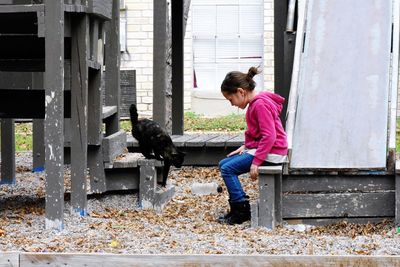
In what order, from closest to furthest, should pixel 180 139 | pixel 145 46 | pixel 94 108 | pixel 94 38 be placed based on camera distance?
1. pixel 94 38
2. pixel 94 108
3. pixel 180 139
4. pixel 145 46

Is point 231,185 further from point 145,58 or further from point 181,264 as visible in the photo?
point 145,58

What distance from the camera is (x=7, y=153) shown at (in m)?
11.3

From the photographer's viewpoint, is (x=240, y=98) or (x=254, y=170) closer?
(x=254, y=170)

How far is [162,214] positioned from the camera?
9.08 metres

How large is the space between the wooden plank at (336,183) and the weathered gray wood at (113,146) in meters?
1.71

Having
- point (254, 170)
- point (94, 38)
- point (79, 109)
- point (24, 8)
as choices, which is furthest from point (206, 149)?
point (24, 8)

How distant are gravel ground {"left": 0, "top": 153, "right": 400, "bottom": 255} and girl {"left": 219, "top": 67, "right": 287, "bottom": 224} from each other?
21 centimetres

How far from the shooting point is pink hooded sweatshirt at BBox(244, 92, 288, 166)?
8.13 m

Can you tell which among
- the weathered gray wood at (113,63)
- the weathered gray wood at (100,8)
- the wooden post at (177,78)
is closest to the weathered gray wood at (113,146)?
the weathered gray wood at (113,63)

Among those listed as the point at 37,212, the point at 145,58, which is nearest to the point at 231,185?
the point at 37,212

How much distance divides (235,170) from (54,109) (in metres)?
1.56

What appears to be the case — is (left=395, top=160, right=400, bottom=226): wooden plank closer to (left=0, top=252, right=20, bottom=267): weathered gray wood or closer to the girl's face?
the girl's face

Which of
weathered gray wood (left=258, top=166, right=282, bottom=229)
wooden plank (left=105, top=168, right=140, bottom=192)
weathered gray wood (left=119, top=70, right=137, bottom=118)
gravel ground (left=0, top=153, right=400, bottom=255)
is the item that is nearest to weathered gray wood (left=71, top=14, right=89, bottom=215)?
gravel ground (left=0, top=153, right=400, bottom=255)

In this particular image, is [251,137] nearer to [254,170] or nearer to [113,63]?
[254,170]
